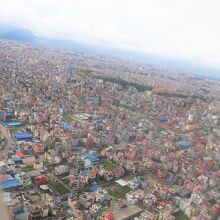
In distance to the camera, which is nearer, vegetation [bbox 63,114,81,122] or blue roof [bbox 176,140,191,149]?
blue roof [bbox 176,140,191,149]

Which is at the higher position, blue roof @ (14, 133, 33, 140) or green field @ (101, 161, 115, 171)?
blue roof @ (14, 133, 33, 140)

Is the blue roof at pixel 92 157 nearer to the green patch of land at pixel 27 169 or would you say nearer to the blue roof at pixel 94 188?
the blue roof at pixel 94 188

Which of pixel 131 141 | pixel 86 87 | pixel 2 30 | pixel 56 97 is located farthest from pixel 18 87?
pixel 2 30

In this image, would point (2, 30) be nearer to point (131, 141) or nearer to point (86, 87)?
point (86, 87)

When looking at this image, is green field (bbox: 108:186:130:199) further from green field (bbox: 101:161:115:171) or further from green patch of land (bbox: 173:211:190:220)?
green patch of land (bbox: 173:211:190:220)

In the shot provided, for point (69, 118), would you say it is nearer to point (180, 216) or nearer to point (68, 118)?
point (68, 118)

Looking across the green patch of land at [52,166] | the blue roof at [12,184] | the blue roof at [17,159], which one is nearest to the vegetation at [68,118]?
the green patch of land at [52,166]

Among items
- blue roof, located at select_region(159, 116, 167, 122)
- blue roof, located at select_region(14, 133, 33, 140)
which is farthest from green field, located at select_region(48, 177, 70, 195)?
blue roof, located at select_region(159, 116, 167, 122)

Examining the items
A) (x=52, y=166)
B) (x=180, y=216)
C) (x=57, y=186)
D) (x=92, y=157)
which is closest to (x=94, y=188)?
(x=57, y=186)
